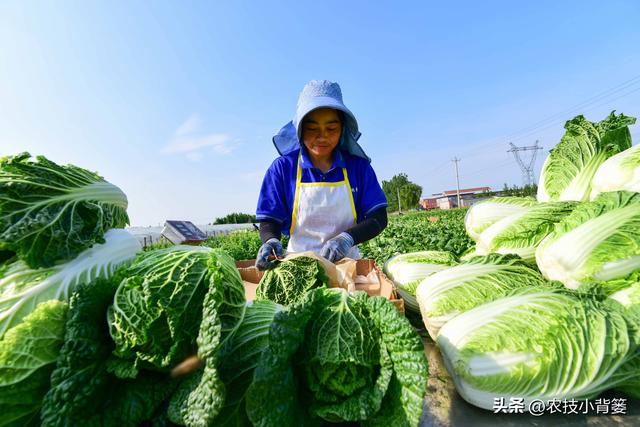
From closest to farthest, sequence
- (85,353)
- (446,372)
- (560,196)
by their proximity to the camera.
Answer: (85,353) → (446,372) → (560,196)

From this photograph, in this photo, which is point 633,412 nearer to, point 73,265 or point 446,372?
point 446,372

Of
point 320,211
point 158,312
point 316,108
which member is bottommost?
point 158,312

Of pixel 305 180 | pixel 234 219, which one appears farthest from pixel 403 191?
pixel 305 180

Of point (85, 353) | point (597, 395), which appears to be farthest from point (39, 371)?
point (597, 395)

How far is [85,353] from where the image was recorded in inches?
51.2

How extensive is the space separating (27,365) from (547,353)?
2120 mm

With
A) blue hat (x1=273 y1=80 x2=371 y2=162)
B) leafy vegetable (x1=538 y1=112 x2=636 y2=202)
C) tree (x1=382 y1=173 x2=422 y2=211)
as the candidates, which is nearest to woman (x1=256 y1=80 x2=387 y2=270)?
blue hat (x1=273 y1=80 x2=371 y2=162)

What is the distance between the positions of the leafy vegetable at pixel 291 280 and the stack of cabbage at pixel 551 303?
727 millimetres

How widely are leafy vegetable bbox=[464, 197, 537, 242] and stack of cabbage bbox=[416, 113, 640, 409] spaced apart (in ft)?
0.26

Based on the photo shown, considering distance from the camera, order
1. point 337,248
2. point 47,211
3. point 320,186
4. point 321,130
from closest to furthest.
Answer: point 47,211
point 337,248
point 321,130
point 320,186

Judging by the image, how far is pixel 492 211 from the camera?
2.84m

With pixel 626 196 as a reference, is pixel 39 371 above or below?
below

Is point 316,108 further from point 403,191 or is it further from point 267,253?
point 403,191

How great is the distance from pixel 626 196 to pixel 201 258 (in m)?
2.53
